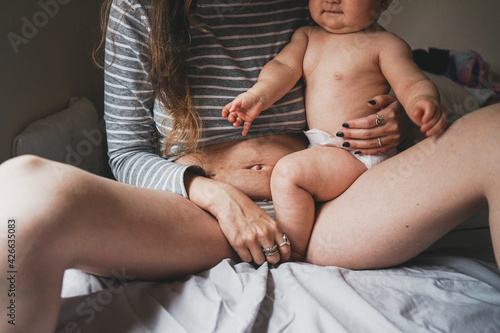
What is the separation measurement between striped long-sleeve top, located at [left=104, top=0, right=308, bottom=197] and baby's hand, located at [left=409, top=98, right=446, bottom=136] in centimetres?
34

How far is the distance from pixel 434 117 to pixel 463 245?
0.40 metres

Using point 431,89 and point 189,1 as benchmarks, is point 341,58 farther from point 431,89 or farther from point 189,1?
point 189,1

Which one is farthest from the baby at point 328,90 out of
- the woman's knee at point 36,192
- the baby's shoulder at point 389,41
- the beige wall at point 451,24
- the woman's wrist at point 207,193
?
the beige wall at point 451,24

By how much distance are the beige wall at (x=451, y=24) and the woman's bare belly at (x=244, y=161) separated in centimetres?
173

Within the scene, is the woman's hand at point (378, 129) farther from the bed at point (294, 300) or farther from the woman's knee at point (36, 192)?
the woman's knee at point (36, 192)

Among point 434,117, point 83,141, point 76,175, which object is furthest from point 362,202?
point 83,141

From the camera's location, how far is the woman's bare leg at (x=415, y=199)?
0.66 metres

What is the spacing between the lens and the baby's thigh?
81 cm

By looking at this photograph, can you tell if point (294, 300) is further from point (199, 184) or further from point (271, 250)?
point (199, 184)

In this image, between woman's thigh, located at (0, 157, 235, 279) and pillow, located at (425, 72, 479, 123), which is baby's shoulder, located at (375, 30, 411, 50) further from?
pillow, located at (425, 72, 479, 123)

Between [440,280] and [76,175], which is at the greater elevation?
[76,175]

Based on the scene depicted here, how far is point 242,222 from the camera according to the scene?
0.80 meters

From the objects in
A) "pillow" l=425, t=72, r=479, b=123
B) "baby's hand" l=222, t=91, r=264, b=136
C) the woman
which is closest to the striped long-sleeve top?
the woman

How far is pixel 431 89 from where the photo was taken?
30.4 inches
